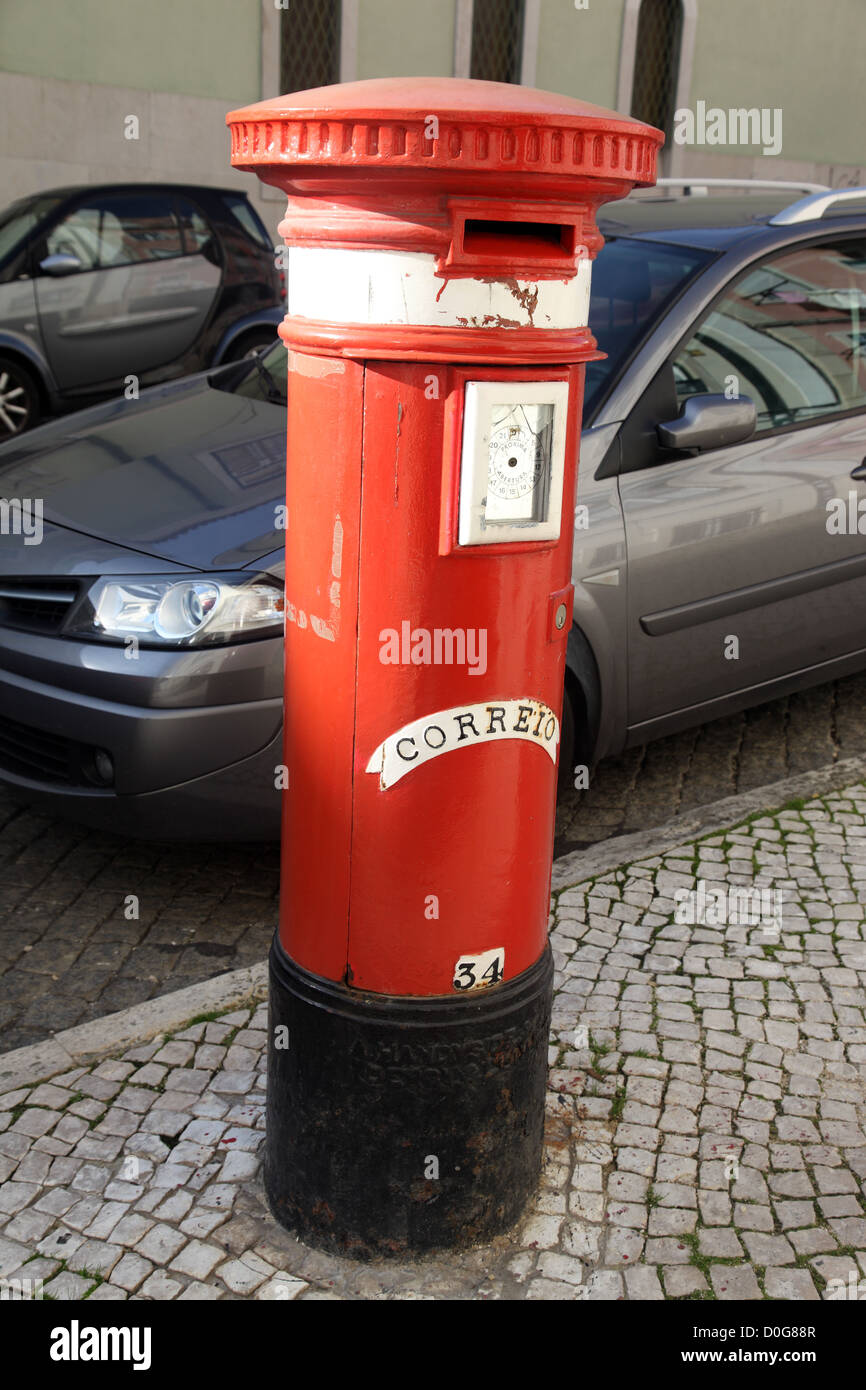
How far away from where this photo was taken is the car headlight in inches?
139

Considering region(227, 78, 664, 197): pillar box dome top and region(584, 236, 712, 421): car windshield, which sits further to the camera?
region(584, 236, 712, 421): car windshield

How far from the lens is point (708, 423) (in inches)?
160

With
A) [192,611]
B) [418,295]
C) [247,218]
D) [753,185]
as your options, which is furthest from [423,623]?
[247,218]

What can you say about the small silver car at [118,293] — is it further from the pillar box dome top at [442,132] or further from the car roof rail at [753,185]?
the pillar box dome top at [442,132]

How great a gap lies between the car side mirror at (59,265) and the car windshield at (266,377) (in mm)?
4983

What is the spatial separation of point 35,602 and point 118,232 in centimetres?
673

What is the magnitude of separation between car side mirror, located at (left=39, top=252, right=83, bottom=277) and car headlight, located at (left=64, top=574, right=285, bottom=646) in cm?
654

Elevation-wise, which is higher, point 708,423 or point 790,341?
point 790,341

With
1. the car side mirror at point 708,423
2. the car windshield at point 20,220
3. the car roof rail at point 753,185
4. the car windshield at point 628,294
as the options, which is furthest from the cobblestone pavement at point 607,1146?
the car windshield at point 20,220

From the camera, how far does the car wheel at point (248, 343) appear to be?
9619 millimetres

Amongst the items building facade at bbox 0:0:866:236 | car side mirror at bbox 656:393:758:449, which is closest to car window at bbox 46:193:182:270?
building facade at bbox 0:0:866:236

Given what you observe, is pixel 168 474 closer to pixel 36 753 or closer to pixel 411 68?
pixel 36 753

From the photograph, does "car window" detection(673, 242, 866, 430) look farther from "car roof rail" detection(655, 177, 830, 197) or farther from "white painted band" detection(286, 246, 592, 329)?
"white painted band" detection(286, 246, 592, 329)

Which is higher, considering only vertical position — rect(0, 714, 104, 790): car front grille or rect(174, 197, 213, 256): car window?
rect(174, 197, 213, 256): car window
